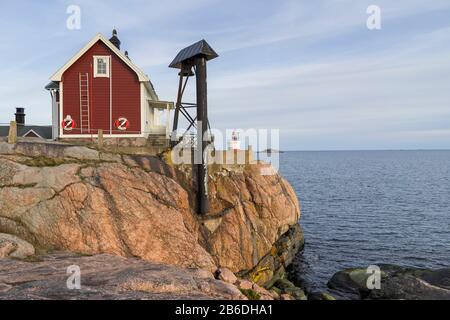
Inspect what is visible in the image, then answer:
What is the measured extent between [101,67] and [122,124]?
4.49m

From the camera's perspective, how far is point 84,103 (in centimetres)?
2438

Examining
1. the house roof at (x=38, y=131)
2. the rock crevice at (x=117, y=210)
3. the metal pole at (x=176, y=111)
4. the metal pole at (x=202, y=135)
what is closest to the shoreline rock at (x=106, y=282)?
the rock crevice at (x=117, y=210)

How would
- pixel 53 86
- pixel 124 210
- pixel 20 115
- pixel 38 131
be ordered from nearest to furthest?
pixel 124 210 → pixel 53 86 → pixel 38 131 → pixel 20 115

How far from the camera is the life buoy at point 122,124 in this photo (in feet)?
80.6

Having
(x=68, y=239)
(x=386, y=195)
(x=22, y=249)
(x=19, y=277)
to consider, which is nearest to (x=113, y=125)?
(x=68, y=239)

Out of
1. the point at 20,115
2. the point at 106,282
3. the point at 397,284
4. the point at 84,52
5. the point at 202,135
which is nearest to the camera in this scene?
the point at 106,282

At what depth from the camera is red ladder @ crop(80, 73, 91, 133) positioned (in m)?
24.3

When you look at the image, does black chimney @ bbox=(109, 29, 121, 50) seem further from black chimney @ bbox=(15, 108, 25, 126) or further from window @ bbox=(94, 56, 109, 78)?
black chimney @ bbox=(15, 108, 25, 126)

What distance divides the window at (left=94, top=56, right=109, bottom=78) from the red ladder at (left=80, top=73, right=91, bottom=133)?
30.9 inches

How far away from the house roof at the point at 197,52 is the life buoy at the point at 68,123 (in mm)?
8886

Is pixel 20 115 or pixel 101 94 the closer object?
pixel 101 94

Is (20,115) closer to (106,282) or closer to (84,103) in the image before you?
(84,103)

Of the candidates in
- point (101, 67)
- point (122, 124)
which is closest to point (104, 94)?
point (101, 67)

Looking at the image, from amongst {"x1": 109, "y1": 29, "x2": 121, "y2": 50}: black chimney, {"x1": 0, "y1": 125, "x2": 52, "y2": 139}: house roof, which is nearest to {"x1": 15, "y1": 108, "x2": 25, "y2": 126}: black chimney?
{"x1": 0, "y1": 125, "x2": 52, "y2": 139}: house roof
